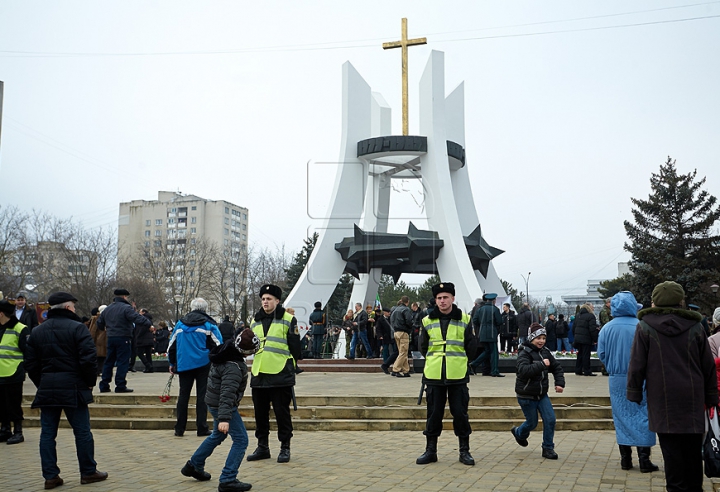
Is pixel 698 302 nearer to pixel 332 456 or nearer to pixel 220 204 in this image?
pixel 332 456

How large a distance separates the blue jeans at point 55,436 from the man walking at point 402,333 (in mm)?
7513

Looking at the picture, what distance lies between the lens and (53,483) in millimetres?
5598

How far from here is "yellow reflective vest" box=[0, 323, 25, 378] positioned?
7.65 m

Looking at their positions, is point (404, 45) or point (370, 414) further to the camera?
point (404, 45)

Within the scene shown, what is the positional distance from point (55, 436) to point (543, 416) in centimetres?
457

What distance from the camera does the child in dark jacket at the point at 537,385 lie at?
668cm

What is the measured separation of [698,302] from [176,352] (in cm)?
2887

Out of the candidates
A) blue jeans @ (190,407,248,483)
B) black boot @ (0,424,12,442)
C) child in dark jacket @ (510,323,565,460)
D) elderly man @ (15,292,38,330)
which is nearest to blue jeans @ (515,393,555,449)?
child in dark jacket @ (510,323,565,460)

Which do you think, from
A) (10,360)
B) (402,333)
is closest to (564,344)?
(402,333)

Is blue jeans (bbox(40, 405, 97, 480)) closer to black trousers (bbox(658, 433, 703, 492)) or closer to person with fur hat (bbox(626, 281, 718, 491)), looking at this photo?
person with fur hat (bbox(626, 281, 718, 491))

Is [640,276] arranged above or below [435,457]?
above

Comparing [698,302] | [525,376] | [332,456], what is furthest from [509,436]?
[698,302]

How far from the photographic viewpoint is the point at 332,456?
23.0 feet

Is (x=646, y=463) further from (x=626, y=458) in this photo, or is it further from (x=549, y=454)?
(x=549, y=454)
